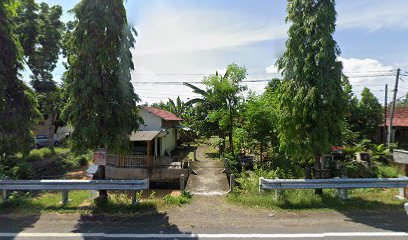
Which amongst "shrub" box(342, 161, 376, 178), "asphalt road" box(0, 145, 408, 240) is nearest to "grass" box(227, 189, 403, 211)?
"asphalt road" box(0, 145, 408, 240)

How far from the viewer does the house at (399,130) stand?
24.4m

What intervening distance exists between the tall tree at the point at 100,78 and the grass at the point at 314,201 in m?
4.38

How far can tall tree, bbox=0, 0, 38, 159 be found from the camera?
30.8 feet

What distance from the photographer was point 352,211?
23.6ft

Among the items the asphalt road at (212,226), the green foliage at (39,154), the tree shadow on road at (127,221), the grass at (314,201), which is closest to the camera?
the asphalt road at (212,226)

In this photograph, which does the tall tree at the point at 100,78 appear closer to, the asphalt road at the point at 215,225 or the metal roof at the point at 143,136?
the asphalt road at the point at 215,225

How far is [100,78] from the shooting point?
8203mm

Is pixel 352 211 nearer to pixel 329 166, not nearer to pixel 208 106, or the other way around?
pixel 329 166

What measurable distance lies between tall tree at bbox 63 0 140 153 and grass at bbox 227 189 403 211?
14.4ft

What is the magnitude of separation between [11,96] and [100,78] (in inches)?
165

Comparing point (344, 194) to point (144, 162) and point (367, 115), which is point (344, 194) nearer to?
point (144, 162)

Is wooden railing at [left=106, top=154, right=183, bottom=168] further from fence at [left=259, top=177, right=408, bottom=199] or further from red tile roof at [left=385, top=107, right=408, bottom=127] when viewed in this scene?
red tile roof at [left=385, top=107, right=408, bottom=127]

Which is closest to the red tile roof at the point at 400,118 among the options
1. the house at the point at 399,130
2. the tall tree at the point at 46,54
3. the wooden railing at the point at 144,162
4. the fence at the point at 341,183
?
the house at the point at 399,130

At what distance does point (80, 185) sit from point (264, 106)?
1020cm
